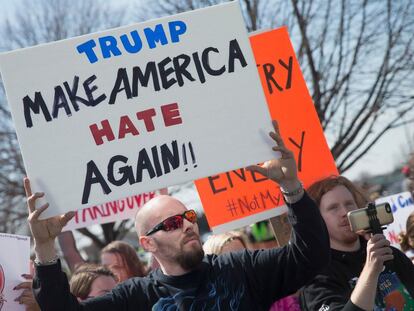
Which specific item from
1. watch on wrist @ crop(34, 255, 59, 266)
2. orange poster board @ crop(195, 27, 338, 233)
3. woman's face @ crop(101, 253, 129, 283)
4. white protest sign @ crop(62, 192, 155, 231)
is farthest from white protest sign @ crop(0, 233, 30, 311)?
white protest sign @ crop(62, 192, 155, 231)

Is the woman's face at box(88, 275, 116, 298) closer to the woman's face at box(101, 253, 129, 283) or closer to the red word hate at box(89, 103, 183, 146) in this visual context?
the woman's face at box(101, 253, 129, 283)

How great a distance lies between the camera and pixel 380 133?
1065cm

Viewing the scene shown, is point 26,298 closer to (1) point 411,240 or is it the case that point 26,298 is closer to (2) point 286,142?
(2) point 286,142

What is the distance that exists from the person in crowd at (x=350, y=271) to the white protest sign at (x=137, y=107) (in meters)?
0.60

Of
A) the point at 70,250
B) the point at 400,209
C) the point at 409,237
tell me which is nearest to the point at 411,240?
the point at 409,237

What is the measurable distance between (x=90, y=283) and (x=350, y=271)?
5.76 feet

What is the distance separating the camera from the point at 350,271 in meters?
3.02

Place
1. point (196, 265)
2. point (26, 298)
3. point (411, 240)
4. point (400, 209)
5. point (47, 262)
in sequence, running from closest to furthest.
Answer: point (47, 262), point (196, 265), point (26, 298), point (411, 240), point (400, 209)

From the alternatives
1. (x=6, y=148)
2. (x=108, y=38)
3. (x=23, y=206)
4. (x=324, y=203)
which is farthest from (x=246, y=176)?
(x=23, y=206)

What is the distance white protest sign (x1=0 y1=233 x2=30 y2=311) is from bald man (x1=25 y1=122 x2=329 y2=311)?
77 cm

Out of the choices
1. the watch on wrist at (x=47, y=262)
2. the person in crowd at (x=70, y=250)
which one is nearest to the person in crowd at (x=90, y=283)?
the watch on wrist at (x=47, y=262)

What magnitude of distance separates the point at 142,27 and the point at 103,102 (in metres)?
0.37

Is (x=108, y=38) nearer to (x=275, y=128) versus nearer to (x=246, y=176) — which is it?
(x=275, y=128)

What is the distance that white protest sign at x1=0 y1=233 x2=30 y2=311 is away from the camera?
11.0 feet
